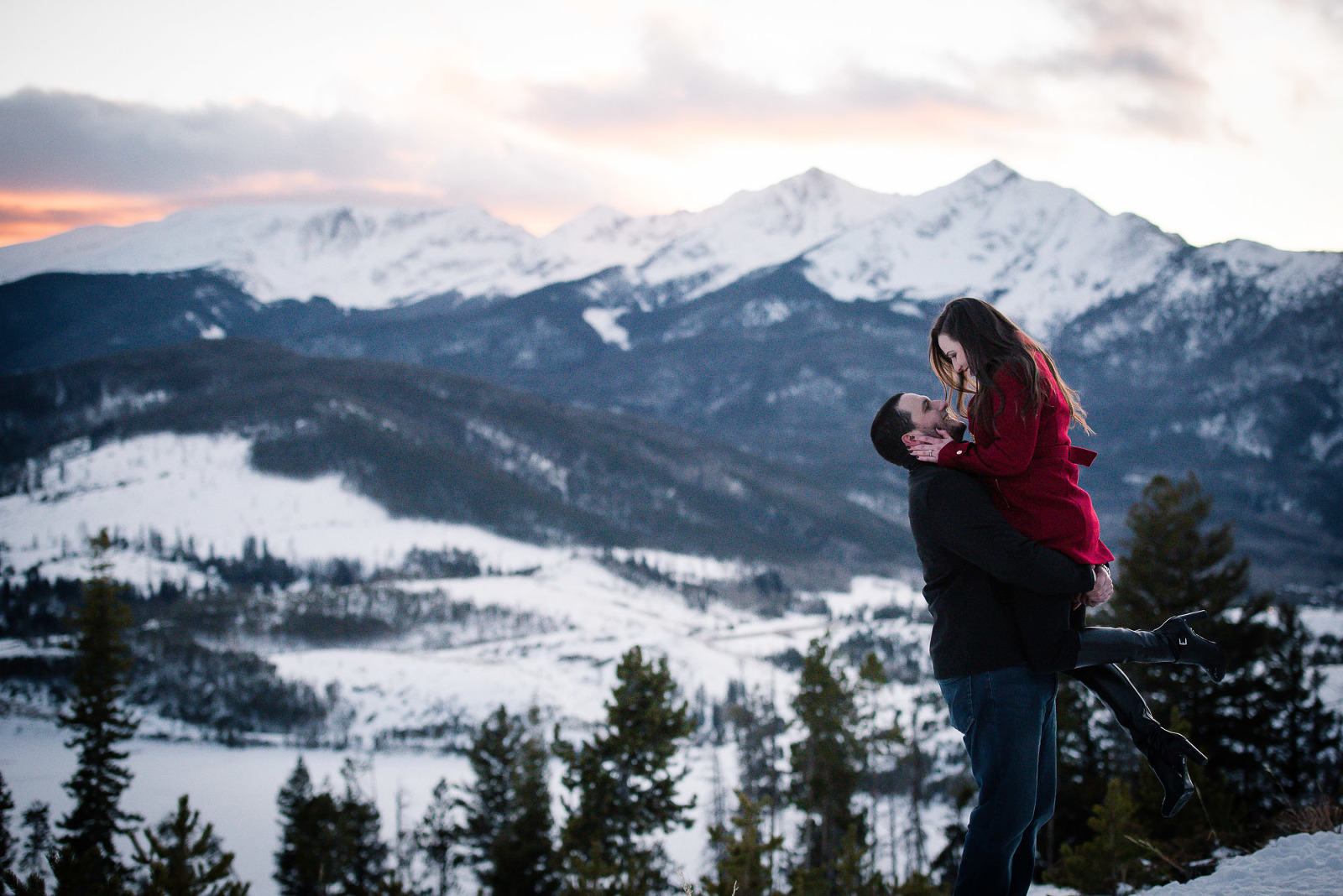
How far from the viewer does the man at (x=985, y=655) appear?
5.29 meters

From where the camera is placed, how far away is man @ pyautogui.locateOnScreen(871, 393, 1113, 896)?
5.29 metres

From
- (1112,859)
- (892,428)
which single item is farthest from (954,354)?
(1112,859)

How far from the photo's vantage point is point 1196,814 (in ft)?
50.9

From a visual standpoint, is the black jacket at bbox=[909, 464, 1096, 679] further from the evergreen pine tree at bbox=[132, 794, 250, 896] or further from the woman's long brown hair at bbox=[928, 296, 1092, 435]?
the evergreen pine tree at bbox=[132, 794, 250, 896]

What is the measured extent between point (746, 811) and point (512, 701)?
518 feet

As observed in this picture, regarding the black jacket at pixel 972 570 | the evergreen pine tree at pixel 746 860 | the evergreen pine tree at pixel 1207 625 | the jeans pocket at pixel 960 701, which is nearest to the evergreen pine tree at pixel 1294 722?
the evergreen pine tree at pixel 1207 625

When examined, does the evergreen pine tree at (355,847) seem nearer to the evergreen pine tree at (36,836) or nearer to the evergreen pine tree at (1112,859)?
the evergreen pine tree at (1112,859)

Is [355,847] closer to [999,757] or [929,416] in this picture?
[999,757]

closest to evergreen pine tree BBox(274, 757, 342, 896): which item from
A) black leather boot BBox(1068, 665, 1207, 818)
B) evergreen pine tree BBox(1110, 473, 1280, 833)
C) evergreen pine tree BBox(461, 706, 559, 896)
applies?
evergreen pine tree BBox(461, 706, 559, 896)

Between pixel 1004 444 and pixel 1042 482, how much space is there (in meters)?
0.36

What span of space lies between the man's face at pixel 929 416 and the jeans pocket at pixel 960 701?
1489mm

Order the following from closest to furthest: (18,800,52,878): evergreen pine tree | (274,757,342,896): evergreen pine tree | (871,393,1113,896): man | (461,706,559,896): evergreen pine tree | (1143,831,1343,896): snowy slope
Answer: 1. (871,393,1113,896): man
2. (1143,831,1343,896): snowy slope
3. (461,706,559,896): evergreen pine tree
4. (274,757,342,896): evergreen pine tree
5. (18,800,52,878): evergreen pine tree

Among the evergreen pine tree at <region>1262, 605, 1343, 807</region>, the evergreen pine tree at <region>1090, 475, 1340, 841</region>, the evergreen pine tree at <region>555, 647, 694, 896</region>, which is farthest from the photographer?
the evergreen pine tree at <region>1262, 605, 1343, 807</region>

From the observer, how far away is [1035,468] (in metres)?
5.47
